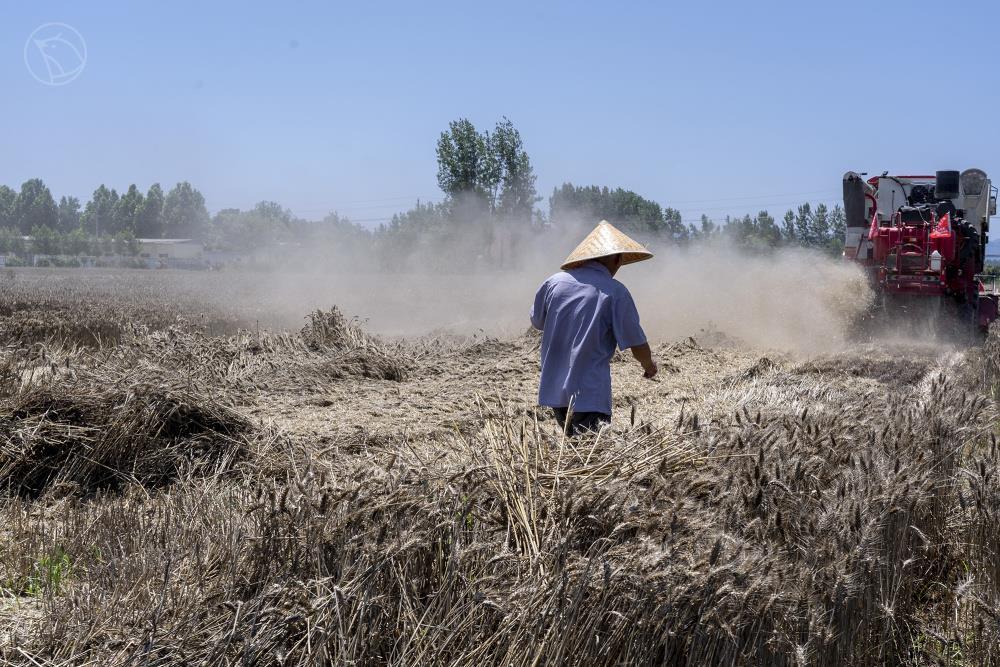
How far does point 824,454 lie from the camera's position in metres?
4.79

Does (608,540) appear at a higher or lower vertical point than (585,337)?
lower

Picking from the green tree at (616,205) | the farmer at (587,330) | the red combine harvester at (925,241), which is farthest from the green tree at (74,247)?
the farmer at (587,330)

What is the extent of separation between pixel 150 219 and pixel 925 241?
12000 cm

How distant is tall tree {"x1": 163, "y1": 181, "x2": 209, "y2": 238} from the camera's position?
120312 mm

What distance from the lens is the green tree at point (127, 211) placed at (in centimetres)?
12031

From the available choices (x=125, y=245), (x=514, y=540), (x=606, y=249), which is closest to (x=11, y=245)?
(x=125, y=245)

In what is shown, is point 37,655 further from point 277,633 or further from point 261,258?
point 261,258

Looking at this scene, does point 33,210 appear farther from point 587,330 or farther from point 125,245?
point 587,330

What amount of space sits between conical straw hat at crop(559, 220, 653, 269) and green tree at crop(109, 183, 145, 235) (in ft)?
406

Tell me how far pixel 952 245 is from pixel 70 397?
44.7ft

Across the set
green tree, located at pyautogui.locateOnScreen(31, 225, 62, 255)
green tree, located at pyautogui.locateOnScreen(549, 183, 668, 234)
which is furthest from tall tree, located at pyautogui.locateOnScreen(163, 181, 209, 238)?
green tree, located at pyautogui.locateOnScreen(549, 183, 668, 234)

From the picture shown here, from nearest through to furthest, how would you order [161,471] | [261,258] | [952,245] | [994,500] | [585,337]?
[994,500] < [585,337] < [161,471] < [952,245] < [261,258]

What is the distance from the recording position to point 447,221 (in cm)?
4778

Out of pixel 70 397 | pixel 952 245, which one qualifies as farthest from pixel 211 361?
pixel 952 245
